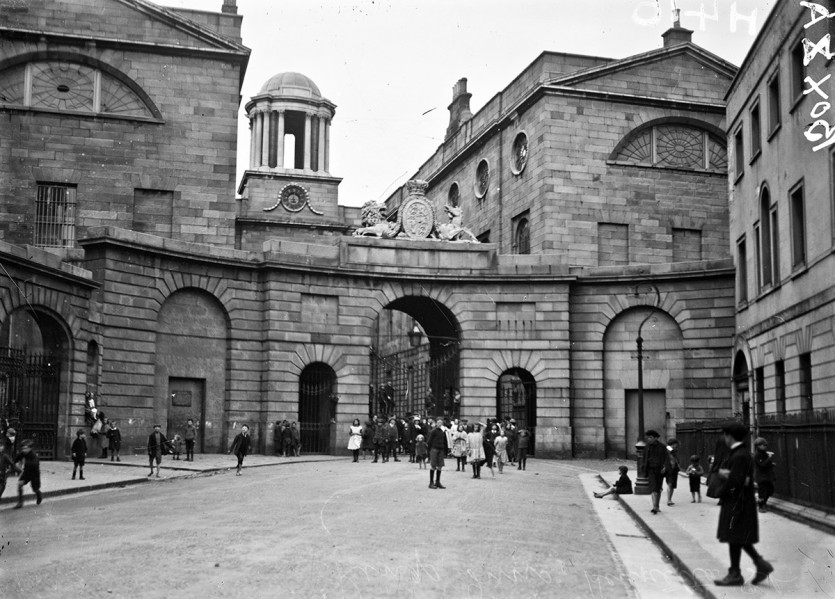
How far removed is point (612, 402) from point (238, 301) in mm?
14264

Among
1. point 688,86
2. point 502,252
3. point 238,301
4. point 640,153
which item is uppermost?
point 688,86

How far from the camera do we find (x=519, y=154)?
46688mm

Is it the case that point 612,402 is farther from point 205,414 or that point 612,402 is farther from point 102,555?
point 102,555

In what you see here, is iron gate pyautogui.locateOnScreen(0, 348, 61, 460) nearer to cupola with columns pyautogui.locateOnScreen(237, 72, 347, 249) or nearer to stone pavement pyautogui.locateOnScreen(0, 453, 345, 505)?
stone pavement pyautogui.locateOnScreen(0, 453, 345, 505)

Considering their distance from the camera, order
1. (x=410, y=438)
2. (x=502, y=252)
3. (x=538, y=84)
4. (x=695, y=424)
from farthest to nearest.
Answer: (x=502, y=252)
(x=538, y=84)
(x=410, y=438)
(x=695, y=424)

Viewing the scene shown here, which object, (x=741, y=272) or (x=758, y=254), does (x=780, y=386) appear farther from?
(x=741, y=272)

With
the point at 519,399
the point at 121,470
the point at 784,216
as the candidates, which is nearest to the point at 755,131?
the point at 784,216

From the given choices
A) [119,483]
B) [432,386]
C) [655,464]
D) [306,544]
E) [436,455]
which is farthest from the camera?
[432,386]

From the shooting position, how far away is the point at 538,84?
4431 centimetres

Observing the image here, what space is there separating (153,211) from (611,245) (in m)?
18.5

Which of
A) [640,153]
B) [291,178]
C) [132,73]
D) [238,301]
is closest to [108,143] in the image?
[132,73]

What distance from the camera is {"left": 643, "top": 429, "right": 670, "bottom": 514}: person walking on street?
19141 mm

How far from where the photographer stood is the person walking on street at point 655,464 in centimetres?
1914

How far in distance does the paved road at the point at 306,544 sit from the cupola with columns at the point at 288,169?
3970 centimetres
